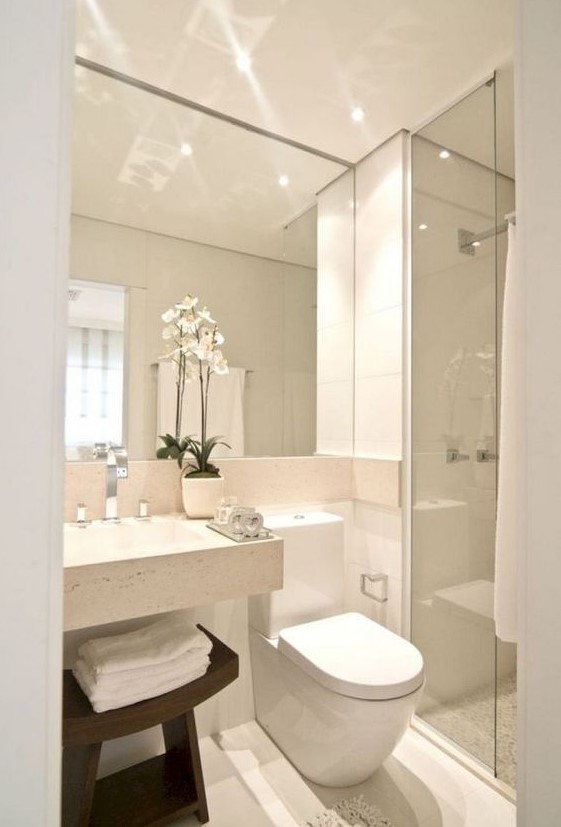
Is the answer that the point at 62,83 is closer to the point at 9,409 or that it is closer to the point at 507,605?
the point at 9,409

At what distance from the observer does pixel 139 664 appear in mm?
1230

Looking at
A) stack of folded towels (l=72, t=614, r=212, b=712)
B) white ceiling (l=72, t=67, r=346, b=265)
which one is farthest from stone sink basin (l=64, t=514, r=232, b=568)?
white ceiling (l=72, t=67, r=346, b=265)

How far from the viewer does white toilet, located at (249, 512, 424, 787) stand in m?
1.34

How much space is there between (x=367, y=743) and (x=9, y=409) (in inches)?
57.6

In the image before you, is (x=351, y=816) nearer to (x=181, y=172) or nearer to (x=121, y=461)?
(x=121, y=461)

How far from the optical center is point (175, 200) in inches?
72.2

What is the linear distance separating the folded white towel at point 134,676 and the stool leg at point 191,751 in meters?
0.19

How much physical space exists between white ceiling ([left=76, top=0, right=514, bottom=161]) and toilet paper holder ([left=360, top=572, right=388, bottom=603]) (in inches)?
76.2

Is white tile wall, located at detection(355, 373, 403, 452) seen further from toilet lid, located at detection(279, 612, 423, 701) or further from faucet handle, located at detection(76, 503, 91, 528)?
faucet handle, located at detection(76, 503, 91, 528)

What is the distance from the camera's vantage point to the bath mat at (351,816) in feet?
4.52

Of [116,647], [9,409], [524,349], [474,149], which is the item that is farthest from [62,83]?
[474,149]

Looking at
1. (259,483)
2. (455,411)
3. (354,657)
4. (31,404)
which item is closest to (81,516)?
(259,483)

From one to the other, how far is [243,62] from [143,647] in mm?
1924

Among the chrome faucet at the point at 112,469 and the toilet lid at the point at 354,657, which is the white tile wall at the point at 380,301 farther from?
the chrome faucet at the point at 112,469
